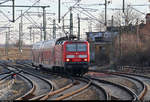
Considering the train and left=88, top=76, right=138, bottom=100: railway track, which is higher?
the train

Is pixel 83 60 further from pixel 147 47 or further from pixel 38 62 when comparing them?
pixel 147 47

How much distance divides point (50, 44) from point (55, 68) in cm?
287

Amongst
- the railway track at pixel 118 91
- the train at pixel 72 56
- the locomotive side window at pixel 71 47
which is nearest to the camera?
the railway track at pixel 118 91

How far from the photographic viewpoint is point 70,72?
93.2 feet

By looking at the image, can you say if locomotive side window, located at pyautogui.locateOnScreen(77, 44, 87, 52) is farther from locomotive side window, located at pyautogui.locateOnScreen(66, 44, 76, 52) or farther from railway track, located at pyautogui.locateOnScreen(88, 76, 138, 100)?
railway track, located at pyautogui.locateOnScreen(88, 76, 138, 100)

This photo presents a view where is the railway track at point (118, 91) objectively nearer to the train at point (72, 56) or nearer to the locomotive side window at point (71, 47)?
the train at point (72, 56)

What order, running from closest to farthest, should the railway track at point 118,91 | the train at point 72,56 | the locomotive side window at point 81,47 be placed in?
the railway track at point 118,91, the train at point 72,56, the locomotive side window at point 81,47

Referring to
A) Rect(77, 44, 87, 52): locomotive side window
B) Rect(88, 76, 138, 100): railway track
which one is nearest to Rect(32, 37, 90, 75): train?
→ Rect(77, 44, 87, 52): locomotive side window

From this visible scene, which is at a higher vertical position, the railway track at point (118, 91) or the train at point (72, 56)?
the train at point (72, 56)

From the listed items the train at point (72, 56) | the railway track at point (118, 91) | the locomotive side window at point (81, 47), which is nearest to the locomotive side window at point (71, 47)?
the train at point (72, 56)

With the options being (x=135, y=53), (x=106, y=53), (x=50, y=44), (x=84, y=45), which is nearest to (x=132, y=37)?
(x=135, y=53)

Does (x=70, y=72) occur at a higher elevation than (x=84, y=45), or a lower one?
lower

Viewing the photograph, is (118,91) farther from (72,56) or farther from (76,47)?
(76,47)

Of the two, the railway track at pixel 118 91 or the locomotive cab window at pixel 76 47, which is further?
the locomotive cab window at pixel 76 47
